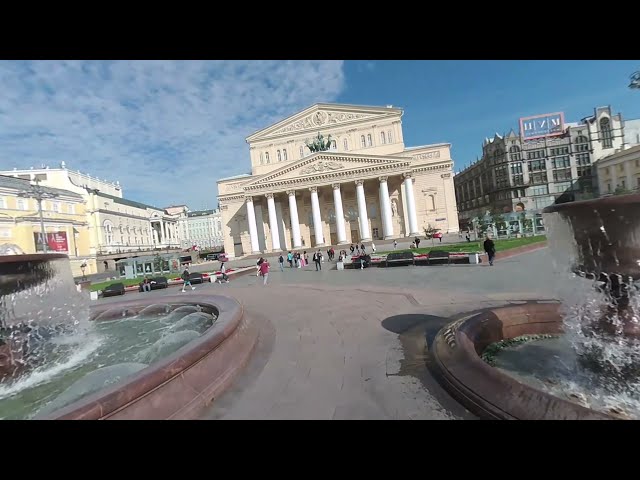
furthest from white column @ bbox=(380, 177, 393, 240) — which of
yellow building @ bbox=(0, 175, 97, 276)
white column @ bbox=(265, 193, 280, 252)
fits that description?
yellow building @ bbox=(0, 175, 97, 276)

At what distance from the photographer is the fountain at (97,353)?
2811mm

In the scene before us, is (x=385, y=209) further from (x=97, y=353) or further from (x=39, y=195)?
(x=97, y=353)

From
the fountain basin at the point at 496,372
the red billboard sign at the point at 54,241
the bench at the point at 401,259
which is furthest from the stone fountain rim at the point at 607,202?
the red billboard sign at the point at 54,241

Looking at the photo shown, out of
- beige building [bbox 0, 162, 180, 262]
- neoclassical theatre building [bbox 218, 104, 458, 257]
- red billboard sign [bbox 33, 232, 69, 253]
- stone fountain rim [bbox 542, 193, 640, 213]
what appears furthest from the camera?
beige building [bbox 0, 162, 180, 262]

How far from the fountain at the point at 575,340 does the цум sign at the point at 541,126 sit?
73020 mm

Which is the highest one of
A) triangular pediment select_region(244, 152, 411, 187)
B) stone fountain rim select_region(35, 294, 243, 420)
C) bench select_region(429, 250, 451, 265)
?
triangular pediment select_region(244, 152, 411, 187)

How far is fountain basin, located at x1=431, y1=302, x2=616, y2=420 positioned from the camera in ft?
7.30

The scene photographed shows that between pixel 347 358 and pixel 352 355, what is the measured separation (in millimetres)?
134

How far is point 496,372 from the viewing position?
109 inches

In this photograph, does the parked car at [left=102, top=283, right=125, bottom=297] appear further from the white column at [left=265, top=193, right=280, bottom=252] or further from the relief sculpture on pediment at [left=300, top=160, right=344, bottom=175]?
the relief sculpture on pediment at [left=300, top=160, right=344, bottom=175]

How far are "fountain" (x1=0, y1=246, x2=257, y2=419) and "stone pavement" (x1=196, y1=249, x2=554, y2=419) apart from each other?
0.38m

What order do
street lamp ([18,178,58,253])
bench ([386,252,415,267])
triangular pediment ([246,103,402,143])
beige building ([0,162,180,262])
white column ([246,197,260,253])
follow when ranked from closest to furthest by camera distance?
bench ([386,252,415,267])
street lamp ([18,178,58,253])
white column ([246,197,260,253])
triangular pediment ([246,103,402,143])
beige building ([0,162,180,262])
